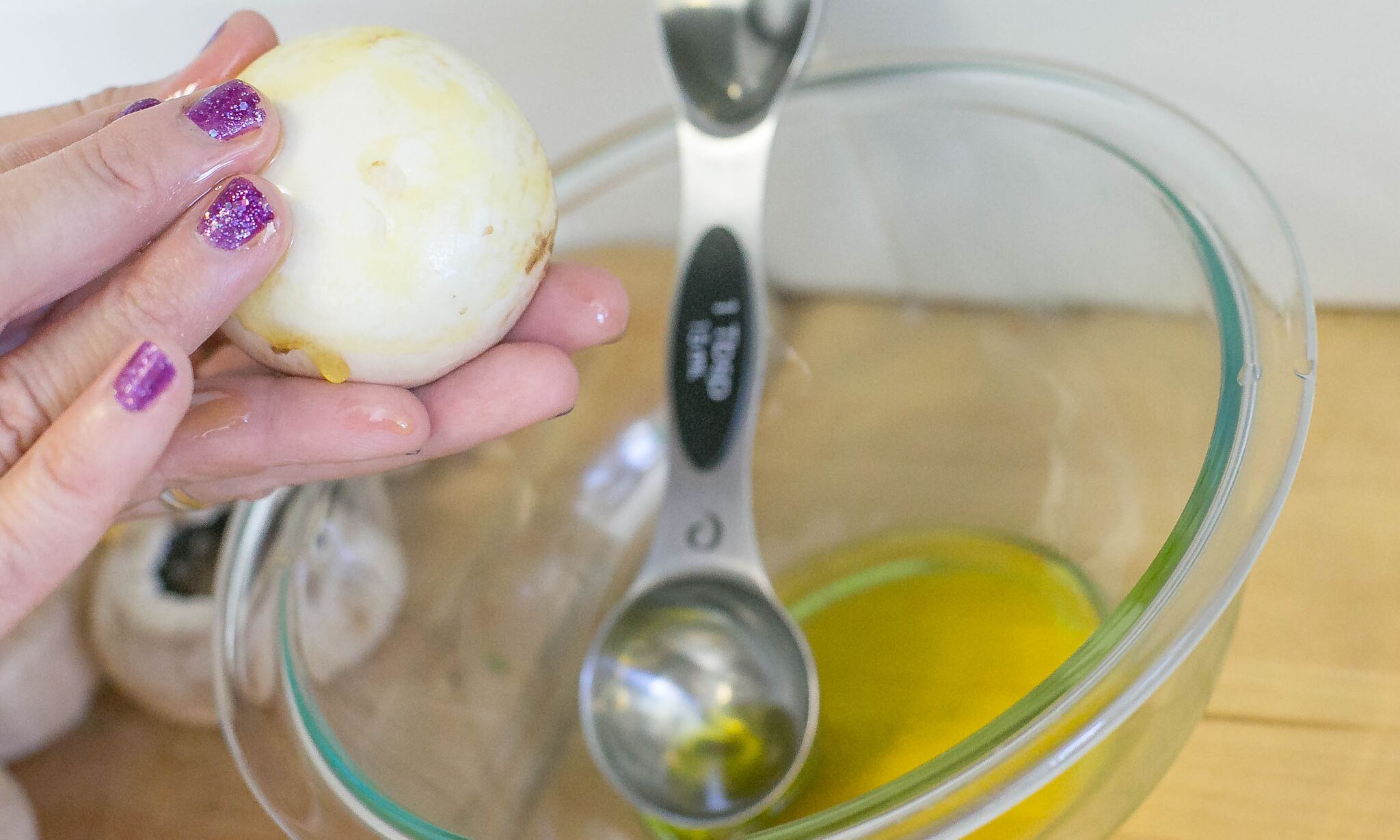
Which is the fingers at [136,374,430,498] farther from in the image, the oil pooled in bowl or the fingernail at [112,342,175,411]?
the oil pooled in bowl

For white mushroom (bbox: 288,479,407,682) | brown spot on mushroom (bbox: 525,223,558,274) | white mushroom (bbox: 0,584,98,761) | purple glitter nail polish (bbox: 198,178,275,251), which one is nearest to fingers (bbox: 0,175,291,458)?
purple glitter nail polish (bbox: 198,178,275,251)

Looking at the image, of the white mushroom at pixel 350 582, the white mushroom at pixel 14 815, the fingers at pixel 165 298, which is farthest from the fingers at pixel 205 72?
the white mushroom at pixel 14 815

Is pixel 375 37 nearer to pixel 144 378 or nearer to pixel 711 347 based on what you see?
pixel 144 378

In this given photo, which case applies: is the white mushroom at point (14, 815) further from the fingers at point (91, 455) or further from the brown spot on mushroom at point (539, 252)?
the brown spot on mushroom at point (539, 252)

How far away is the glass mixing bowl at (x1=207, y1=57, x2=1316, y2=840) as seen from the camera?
45cm

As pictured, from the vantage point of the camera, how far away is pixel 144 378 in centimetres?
37

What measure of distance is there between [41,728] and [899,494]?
596 mm

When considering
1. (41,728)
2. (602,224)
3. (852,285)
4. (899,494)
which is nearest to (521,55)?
(602,224)

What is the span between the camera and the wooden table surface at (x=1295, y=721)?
56cm

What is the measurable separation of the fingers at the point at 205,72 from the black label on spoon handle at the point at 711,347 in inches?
10.6

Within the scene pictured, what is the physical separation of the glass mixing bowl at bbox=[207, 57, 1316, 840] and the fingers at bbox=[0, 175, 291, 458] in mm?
202

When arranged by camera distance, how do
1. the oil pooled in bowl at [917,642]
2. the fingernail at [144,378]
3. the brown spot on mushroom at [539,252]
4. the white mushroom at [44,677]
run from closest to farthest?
the fingernail at [144,378] < the brown spot on mushroom at [539,252] < the oil pooled in bowl at [917,642] < the white mushroom at [44,677]

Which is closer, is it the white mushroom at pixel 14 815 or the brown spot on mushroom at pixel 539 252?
the brown spot on mushroom at pixel 539 252

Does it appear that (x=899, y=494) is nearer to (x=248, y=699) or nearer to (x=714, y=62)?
(x=714, y=62)
